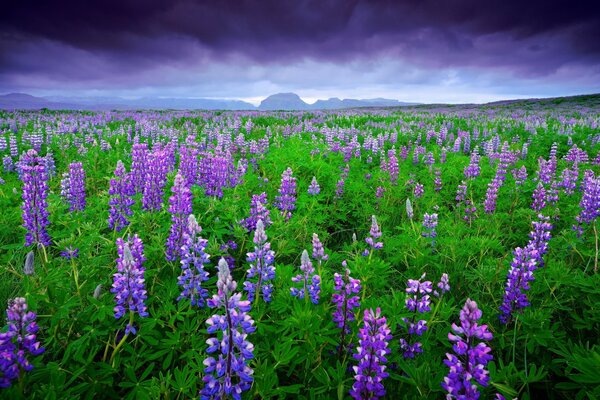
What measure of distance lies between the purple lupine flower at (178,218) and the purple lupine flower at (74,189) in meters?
1.86

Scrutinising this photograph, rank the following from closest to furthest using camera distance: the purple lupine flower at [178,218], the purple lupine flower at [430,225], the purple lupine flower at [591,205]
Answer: the purple lupine flower at [178,218], the purple lupine flower at [430,225], the purple lupine flower at [591,205]

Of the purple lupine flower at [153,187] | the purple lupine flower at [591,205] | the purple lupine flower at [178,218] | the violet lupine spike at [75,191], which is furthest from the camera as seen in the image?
the violet lupine spike at [75,191]

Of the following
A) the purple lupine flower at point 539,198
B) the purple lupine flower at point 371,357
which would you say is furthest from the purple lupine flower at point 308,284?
the purple lupine flower at point 539,198

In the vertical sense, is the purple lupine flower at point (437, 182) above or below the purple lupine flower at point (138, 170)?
→ below

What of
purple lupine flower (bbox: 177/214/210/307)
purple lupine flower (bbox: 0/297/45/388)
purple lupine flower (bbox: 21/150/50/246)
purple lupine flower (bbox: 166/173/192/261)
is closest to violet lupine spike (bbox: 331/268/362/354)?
purple lupine flower (bbox: 177/214/210/307)

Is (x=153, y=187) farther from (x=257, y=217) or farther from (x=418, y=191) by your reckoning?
(x=418, y=191)

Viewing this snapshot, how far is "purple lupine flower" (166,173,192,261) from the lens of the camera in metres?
2.98

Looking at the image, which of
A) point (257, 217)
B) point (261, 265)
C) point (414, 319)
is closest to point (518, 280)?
point (414, 319)

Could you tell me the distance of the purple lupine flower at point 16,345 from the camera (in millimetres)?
1544

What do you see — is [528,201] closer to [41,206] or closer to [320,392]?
[320,392]

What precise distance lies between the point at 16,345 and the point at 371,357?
72.7 inches

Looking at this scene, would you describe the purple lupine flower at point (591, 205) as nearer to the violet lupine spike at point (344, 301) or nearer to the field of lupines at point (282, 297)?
the field of lupines at point (282, 297)

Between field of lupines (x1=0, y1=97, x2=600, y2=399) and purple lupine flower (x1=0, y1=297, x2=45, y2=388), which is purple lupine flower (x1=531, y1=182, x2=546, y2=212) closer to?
field of lupines (x1=0, y1=97, x2=600, y2=399)

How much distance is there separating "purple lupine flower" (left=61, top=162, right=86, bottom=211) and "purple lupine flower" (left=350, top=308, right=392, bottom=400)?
394cm
